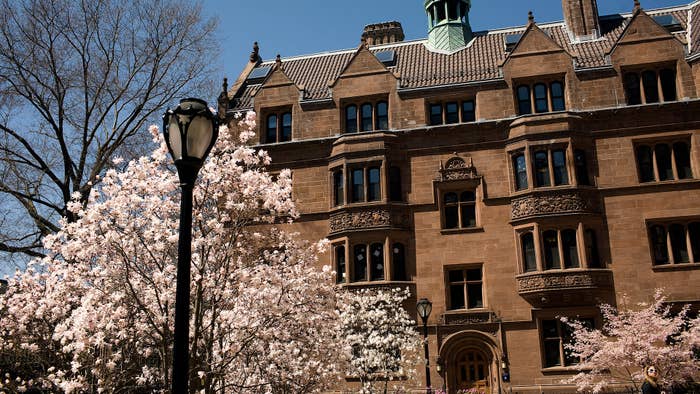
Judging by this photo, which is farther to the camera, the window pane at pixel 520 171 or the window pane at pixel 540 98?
the window pane at pixel 540 98

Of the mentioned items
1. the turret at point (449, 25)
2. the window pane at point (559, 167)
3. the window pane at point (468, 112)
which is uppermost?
the turret at point (449, 25)

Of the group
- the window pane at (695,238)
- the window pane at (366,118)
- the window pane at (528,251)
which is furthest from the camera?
the window pane at (366,118)

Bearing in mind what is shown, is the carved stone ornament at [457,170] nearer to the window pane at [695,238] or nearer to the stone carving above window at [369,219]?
the stone carving above window at [369,219]

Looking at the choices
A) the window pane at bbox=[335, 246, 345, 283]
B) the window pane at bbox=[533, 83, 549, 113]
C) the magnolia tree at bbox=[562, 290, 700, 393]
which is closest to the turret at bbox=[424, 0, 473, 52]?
the window pane at bbox=[533, 83, 549, 113]

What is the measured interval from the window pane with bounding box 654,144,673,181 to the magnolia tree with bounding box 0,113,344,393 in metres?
18.4

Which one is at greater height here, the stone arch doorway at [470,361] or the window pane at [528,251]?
the window pane at [528,251]

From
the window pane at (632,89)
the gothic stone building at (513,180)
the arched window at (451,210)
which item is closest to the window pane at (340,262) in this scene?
the gothic stone building at (513,180)

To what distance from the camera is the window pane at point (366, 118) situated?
29.0 meters

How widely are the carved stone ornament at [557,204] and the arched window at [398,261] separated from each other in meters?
5.58

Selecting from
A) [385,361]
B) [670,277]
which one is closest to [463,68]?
[670,277]

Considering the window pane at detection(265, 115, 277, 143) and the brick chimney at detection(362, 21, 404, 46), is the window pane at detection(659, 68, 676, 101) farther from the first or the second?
the window pane at detection(265, 115, 277, 143)

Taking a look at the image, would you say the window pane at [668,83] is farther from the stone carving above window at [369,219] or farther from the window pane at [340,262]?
the window pane at [340,262]

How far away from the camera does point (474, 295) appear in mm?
25938

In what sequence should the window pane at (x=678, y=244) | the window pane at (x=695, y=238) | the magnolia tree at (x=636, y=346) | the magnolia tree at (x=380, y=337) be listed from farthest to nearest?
the window pane at (x=678, y=244) < the window pane at (x=695, y=238) < the magnolia tree at (x=636, y=346) < the magnolia tree at (x=380, y=337)
